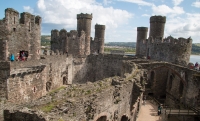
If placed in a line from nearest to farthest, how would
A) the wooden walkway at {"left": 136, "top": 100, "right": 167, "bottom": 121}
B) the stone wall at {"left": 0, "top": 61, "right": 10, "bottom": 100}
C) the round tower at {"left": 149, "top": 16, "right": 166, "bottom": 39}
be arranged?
the stone wall at {"left": 0, "top": 61, "right": 10, "bottom": 100} < the wooden walkway at {"left": 136, "top": 100, "right": 167, "bottom": 121} < the round tower at {"left": 149, "top": 16, "right": 166, "bottom": 39}

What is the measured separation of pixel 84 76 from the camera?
28.9m

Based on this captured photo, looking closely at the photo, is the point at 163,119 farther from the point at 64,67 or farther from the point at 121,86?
the point at 64,67

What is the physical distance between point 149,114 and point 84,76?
14.3 metres

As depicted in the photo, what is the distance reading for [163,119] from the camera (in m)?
15.3

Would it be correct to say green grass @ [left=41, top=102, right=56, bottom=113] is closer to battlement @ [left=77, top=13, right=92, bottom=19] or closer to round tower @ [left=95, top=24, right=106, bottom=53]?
battlement @ [left=77, top=13, right=92, bottom=19]

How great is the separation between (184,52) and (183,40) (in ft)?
5.12

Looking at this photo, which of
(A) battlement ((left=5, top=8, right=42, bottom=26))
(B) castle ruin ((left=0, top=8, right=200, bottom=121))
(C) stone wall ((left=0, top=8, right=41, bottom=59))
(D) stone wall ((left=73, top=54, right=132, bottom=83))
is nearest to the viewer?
(B) castle ruin ((left=0, top=8, right=200, bottom=121))

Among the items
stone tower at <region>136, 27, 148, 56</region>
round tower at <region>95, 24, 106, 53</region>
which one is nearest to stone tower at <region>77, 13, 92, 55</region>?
round tower at <region>95, 24, 106, 53</region>

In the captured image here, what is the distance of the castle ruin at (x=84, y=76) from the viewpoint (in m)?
7.00

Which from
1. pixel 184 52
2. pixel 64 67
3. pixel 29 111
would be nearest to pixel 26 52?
pixel 64 67

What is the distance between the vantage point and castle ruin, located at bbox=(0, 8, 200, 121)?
7.00 m

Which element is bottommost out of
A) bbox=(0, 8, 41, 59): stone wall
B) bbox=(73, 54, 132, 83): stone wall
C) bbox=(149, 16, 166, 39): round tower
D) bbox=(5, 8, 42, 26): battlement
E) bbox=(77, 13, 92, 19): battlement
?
bbox=(73, 54, 132, 83): stone wall

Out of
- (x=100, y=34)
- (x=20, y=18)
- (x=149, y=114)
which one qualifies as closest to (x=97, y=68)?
(x=100, y=34)

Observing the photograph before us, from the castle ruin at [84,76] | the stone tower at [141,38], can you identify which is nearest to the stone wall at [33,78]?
the castle ruin at [84,76]
